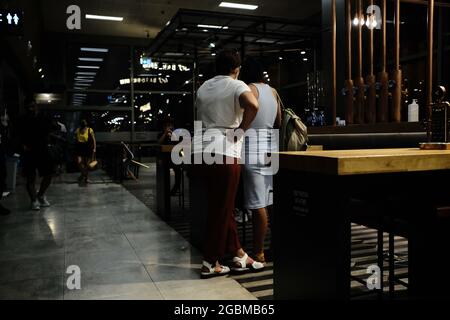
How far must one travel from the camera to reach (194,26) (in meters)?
7.16

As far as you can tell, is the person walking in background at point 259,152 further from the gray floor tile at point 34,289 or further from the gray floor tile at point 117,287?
the gray floor tile at point 34,289

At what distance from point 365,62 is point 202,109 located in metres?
4.10

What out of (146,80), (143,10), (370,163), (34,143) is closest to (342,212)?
(370,163)

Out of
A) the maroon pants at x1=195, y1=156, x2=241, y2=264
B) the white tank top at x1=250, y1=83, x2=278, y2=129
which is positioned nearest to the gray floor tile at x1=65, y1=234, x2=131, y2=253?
the maroon pants at x1=195, y1=156, x2=241, y2=264

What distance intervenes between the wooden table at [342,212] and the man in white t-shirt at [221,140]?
67 cm

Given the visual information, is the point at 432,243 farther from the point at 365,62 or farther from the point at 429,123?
the point at 365,62

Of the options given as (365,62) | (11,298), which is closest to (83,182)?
(365,62)

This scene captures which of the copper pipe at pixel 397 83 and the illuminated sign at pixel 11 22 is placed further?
the illuminated sign at pixel 11 22

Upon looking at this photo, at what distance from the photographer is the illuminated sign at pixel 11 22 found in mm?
5133

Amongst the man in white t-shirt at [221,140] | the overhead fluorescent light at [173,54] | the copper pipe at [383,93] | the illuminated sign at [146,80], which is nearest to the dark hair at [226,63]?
the man in white t-shirt at [221,140]

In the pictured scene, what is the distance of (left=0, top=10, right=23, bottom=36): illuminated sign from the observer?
5133mm

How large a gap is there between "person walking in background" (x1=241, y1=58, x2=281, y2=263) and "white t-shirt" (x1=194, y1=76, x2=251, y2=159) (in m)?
0.25

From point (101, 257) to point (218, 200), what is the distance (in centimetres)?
118

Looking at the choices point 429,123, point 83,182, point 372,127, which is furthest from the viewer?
point 83,182
